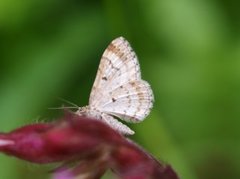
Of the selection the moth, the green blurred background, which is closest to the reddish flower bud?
the moth

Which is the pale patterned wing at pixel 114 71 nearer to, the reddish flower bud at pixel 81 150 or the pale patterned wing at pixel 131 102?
the pale patterned wing at pixel 131 102

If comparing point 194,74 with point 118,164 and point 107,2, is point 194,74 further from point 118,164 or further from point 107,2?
point 118,164

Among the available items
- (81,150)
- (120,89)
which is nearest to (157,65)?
(120,89)

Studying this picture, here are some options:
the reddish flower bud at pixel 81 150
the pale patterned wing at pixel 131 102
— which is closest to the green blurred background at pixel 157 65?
the pale patterned wing at pixel 131 102

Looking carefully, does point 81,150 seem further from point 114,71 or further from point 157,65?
point 157,65

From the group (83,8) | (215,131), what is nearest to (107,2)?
(83,8)

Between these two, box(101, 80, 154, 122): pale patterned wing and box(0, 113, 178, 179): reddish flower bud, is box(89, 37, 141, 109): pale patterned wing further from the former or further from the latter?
box(0, 113, 178, 179): reddish flower bud
